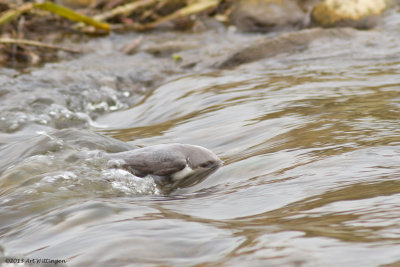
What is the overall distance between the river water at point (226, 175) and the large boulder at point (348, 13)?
103 inches

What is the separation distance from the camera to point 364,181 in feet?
→ 7.78

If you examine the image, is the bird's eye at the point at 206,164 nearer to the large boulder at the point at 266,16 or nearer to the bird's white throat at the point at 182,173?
the bird's white throat at the point at 182,173

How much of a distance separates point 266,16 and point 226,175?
22.8 ft

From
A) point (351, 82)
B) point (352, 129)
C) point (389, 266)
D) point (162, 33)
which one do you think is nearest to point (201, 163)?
point (352, 129)

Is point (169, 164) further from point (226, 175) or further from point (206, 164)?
point (226, 175)

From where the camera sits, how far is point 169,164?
10.1ft

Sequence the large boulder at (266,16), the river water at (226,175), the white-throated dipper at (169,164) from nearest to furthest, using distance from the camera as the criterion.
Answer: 1. the river water at (226,175)
2. the white-throated dipper at (169,164)
3. the large boulder at (266,16)

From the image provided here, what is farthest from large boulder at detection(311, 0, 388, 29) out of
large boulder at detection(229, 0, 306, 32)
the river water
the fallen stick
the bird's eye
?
the bird's eye

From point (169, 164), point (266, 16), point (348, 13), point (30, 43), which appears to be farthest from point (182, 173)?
point (266, 16)

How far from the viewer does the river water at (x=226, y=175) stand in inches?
71.5

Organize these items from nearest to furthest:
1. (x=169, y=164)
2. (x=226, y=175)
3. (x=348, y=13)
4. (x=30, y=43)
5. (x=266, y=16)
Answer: (x=226, y=175), (x=169, y=164), (x=30, y=43), (x=348, y=13), (x=266, y=16)

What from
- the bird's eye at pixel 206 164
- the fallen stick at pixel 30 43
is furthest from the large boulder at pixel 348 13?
the bird's eye at pixel 206 164

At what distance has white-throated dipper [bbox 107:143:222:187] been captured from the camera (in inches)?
121

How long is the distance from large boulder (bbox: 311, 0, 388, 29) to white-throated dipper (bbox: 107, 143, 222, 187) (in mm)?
5971
